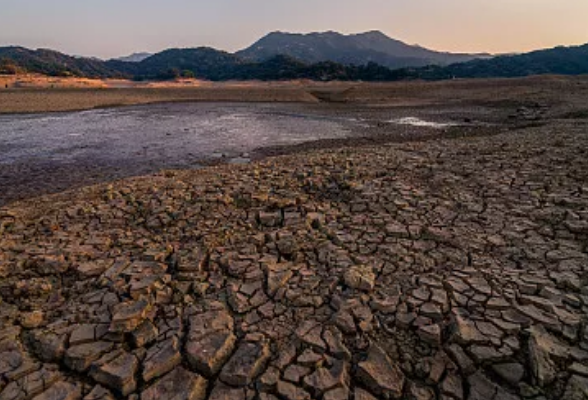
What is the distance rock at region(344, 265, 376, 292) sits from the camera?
3.26 metres

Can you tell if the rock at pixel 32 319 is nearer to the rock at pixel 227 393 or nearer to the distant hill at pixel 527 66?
the rock at pixel 227 393

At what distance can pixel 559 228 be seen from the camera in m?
4.17

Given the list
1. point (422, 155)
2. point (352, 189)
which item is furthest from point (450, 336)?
point (422, 155)

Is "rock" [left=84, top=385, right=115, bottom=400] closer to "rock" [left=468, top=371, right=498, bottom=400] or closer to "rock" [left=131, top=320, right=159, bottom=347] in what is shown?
"rock" [left=131, top=320, right=159, bottom=347]

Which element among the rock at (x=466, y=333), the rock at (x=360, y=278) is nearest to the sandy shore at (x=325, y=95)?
the rock at (x=360, y=278)

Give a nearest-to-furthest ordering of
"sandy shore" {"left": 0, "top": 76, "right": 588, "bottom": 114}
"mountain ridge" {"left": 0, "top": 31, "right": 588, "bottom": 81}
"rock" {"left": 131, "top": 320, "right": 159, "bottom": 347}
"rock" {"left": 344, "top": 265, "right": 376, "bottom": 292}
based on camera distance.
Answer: "rock" {"left": 131, "top": 320, "right": 159, "bottom": 347} → "rock" {"left": 344, "top": 265, "right": 376, "bottom": 292} → "sandy shore" {"left": 0, "top": 76, "right": 588, "bottom": 114} → "mountain ridge" {"left": 0, "top": 31, "right": 588, "bottom": 81}

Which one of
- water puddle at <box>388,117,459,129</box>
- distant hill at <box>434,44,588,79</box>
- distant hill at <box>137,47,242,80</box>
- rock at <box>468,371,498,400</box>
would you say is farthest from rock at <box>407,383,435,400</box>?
distant hill at <box>137,47,242,80</box>

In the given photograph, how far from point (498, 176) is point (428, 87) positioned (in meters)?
29.3

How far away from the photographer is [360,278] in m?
3.36

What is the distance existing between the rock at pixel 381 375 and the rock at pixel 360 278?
0.75m

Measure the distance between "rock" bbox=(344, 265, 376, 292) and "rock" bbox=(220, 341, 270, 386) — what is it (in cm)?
102

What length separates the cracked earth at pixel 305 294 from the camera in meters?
2.41

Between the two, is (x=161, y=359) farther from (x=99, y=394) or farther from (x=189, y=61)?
(x=189, y=61)

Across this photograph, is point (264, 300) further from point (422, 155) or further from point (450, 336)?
point (422, 155)
